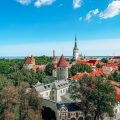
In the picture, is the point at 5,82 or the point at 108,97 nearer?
the point at 108,97

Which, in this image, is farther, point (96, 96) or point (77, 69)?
point (77, 69)

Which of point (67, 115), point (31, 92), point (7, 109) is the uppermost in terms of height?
point (31, 92)

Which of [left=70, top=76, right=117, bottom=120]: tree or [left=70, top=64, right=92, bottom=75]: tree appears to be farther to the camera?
[left=70, top=64, right=92, bottom=75]: tree

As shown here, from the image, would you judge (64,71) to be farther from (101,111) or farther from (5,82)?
(101,111)

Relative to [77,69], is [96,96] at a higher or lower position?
lower

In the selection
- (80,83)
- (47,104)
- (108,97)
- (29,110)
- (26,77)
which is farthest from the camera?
(26,77)

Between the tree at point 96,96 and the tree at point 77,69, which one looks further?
the tree at point 77,69

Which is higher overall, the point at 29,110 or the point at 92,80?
the point at 92,80

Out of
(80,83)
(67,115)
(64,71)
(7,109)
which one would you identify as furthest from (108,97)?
(64,71)
